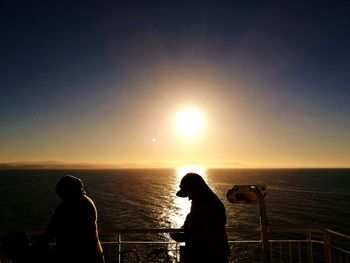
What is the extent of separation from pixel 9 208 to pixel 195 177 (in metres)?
69.5

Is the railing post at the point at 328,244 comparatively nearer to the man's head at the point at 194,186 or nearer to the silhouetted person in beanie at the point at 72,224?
the man's head at the point at 194,186

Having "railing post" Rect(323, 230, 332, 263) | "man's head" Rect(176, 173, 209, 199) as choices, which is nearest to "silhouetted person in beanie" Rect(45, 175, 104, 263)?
"man's head" Rect(176, 173, 209, 199)

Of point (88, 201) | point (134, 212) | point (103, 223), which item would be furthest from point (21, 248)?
point (134, 212)

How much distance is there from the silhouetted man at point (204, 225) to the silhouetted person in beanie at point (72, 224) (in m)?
1.13

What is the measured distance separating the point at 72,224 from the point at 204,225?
142 centimetres

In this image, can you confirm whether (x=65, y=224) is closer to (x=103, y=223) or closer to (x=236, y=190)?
(x=236, y=190)

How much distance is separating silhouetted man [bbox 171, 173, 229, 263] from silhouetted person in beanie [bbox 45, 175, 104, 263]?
1.13 meters

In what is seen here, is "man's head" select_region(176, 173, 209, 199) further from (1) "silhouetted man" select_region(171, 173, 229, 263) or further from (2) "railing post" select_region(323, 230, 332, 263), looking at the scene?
(2) "railing post" select_region(323, 230, 332, 263)

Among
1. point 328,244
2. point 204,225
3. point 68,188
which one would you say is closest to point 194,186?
point 204,225

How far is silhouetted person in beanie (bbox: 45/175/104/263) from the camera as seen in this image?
332cm

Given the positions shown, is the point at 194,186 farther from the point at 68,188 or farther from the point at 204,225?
the point at 68,188

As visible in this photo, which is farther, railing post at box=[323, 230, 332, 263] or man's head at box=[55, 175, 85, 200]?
railing post at box=[323, 230, 332, 263]

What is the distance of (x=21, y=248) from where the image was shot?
329 centimetres

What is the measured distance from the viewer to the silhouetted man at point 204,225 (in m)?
3.48
